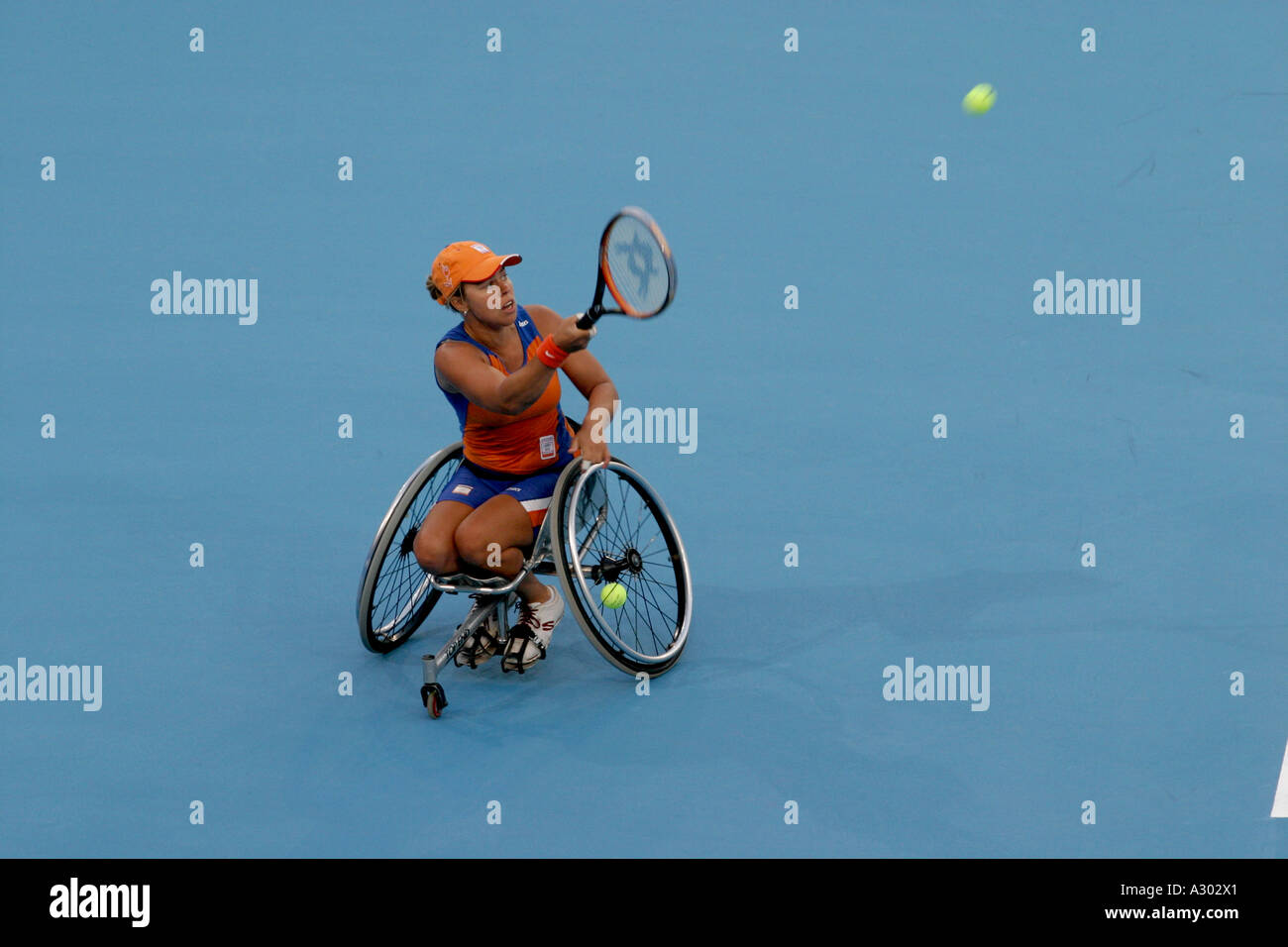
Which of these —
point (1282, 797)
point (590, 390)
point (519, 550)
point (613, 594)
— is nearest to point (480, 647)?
point (519, 550)

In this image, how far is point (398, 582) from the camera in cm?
589

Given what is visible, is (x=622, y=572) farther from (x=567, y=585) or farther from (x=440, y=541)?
(x=440, y=541)

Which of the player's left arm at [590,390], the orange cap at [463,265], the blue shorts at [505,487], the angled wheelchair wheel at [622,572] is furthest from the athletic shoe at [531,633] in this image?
the orange cap at [463,265]

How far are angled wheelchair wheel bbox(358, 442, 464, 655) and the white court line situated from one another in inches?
108

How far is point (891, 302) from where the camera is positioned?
8734 mm

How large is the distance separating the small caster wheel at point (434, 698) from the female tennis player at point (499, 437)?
37cm

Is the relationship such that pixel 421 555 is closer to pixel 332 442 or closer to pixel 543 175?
pixel 332 442

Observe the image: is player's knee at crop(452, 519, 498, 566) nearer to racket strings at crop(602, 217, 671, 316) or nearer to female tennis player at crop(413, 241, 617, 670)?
female tennis player at crop(413, 241, 617, 670)

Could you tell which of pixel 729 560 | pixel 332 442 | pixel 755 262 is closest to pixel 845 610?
pixel 729 560

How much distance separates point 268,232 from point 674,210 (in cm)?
240

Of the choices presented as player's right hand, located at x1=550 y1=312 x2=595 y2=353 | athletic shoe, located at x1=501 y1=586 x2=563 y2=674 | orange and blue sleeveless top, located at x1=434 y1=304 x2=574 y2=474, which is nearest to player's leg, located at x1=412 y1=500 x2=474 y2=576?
orange and blue sleeveless top, located at x1=434 y1=304 x2=574 y2=474

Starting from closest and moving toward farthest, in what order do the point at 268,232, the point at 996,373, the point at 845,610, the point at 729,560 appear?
the point at 845,610
the point at 729,560
the point at 996,373
the point at 268,232

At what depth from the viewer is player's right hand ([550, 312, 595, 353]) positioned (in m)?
4.68

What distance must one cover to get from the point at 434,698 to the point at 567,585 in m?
0.56
